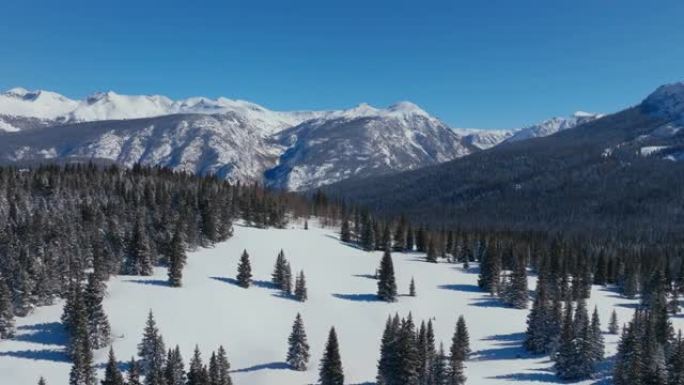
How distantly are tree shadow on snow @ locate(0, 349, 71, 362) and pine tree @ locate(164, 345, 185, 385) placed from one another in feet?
84.7

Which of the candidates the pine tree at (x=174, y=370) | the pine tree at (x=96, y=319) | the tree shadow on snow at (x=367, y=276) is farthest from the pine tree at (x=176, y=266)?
the tree shadow on snow at (x=367, y=276)

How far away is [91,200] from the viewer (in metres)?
162

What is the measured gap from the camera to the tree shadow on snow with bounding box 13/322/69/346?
324ft

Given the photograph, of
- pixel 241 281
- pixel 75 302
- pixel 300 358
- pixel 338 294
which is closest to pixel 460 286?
pixel 338 294

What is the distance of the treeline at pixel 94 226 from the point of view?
363ft

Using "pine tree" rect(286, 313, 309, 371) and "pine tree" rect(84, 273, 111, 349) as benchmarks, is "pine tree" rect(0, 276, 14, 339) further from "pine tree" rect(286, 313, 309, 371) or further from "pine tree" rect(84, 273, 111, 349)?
"pine tree" rect(286, 313, 309, 371)

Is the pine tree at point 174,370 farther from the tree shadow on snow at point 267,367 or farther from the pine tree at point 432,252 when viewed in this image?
the pine tree at point 432,252

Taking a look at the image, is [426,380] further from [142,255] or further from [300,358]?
[142,255]

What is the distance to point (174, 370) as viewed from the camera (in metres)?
78.1

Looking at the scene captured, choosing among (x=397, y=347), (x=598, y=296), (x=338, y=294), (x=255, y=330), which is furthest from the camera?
(x=598, y=296)

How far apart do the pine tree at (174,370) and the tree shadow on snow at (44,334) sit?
3047 centimetres

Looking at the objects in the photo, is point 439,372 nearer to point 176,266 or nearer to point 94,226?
point 176,266

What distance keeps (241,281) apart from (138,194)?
57034mm

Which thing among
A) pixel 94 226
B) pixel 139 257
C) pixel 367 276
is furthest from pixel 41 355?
pixel 367 276
